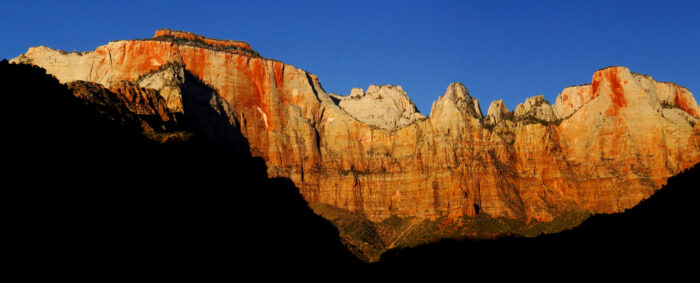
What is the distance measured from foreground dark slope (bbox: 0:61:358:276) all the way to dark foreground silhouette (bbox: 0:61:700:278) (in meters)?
0.17

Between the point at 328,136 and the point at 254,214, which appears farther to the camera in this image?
the point at 328,136

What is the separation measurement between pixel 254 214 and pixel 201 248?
99.6 feet

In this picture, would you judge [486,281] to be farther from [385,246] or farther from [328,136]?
[328,136]

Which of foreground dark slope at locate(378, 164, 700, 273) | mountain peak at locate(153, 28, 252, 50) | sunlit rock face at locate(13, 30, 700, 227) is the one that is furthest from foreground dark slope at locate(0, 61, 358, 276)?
mountain peak at locate(153, 28, 252, 50)

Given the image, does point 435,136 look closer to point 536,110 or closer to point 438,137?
point 438,137

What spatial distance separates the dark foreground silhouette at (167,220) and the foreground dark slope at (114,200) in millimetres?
175

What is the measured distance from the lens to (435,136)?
6895 inches

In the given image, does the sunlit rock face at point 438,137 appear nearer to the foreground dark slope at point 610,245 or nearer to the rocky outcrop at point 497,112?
the rocky outcrop at point 497,112

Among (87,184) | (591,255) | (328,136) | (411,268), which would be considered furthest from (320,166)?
(87,184)

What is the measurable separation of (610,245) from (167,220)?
60.4m

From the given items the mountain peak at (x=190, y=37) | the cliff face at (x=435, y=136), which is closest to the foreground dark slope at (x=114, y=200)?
the cliff face at (x=435, y=136)

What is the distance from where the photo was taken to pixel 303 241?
456ft

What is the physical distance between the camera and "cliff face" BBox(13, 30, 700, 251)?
15850cm

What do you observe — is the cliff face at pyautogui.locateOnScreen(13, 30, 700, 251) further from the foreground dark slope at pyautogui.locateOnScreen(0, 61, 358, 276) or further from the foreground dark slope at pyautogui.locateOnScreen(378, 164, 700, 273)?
the foreground dark slope at pyautogui.locateOnScreen(0, 61, 358, 276)
